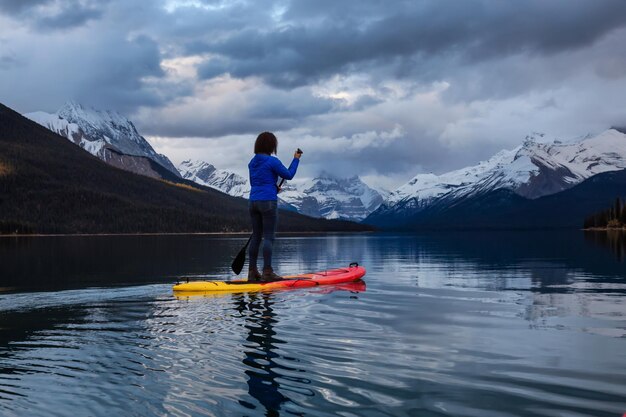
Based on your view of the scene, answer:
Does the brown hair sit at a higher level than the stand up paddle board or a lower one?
higher

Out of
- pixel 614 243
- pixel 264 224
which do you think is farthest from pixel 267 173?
pixel 614 243

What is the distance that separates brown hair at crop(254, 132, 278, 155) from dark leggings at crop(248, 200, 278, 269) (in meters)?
2.26

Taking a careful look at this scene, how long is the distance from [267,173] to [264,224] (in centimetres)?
226

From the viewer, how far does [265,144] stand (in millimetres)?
26859

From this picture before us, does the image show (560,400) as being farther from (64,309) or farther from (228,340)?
(64,309)

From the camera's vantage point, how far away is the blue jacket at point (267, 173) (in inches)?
1037

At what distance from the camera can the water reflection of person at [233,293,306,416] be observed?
1044 cm

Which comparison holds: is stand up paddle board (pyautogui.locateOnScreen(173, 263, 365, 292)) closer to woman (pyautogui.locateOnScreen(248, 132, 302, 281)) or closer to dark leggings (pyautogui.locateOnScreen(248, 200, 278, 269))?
dark leggings (pyautogui.locateOnScreen(248, 200, 278, 269))

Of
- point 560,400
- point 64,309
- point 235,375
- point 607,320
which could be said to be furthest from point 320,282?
point 560,400

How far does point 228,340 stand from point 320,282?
49.9 feet

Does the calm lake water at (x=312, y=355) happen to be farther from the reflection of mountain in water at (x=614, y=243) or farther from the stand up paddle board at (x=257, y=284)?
the reflection of mountain in water at (x=614, y=243)

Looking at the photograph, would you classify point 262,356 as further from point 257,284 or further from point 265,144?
point 265,144

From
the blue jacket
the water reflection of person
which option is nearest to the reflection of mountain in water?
the blue jacket

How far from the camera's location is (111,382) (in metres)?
11.6
